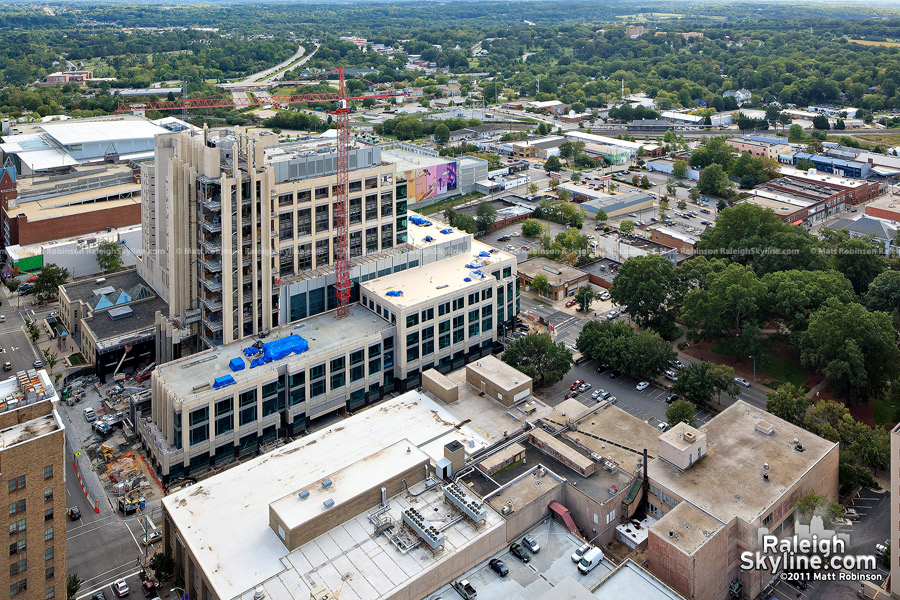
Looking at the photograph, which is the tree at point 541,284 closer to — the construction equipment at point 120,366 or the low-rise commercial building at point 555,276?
the low-rise commercial building at point 555,276

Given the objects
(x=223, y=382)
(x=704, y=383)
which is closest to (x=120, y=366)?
(x=223, y=382)

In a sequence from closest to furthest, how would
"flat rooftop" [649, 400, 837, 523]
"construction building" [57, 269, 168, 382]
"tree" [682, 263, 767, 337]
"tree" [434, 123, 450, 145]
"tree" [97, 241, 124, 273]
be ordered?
"flat rooftop" [649, 400, 837, 523], "construction building" [57, 269, 168, 382], "tree" [682, 263, 767, 337], "tree" [97, 241, 124, 273], "tree" [434, 123, 450, 145]

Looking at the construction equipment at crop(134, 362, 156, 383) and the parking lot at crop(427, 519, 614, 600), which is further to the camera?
the construction equipment at crop(134, 362, 156, 383)

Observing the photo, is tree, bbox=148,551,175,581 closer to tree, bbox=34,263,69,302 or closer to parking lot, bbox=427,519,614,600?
parking lot, bbox=427,519,614,600

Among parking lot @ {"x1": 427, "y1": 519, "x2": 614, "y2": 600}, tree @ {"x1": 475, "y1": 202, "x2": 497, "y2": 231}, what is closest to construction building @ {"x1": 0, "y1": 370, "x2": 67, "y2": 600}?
parking lot @ {"x1": 427, "y1": 519, "x2": 614, "y2": 600}

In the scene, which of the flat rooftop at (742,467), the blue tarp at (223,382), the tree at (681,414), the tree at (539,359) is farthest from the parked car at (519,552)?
the blue tarp at (223,382)

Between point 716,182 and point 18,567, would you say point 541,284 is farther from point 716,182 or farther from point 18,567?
point 18,567
